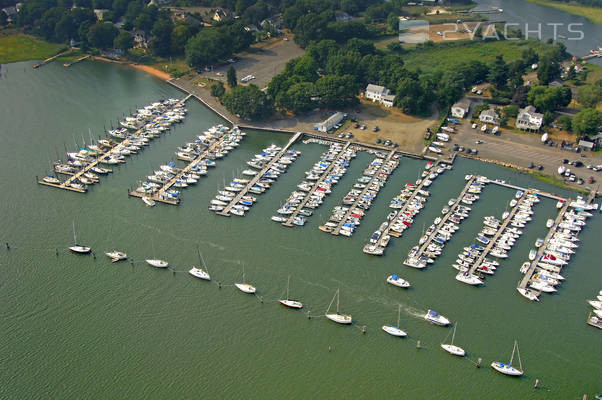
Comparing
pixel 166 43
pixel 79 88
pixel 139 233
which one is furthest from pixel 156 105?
pixel 139 233

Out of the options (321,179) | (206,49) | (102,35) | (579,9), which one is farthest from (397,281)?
(579,9)

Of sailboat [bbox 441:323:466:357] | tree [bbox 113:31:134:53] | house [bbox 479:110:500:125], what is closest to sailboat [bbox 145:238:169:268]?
sailboat [bbox 441:323:466:357]

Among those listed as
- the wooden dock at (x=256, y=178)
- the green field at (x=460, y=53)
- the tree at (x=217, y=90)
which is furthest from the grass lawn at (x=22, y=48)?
the green field at (x=460, y=53)

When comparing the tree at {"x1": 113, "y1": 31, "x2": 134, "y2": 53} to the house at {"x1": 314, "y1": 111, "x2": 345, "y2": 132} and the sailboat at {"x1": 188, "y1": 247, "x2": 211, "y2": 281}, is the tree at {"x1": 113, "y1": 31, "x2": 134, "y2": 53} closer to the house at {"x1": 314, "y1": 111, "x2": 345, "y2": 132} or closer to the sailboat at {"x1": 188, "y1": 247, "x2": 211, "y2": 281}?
the house at {"x1": 314, "y1": 111, "x2": 345, "y2": 132}

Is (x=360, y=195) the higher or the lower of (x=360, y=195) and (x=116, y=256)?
the higher

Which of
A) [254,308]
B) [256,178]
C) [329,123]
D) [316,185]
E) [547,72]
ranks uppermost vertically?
[547,72]

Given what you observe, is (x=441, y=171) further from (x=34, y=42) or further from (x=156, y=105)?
(x=34, y=42)

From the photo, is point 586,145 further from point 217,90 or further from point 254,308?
point 217,90
